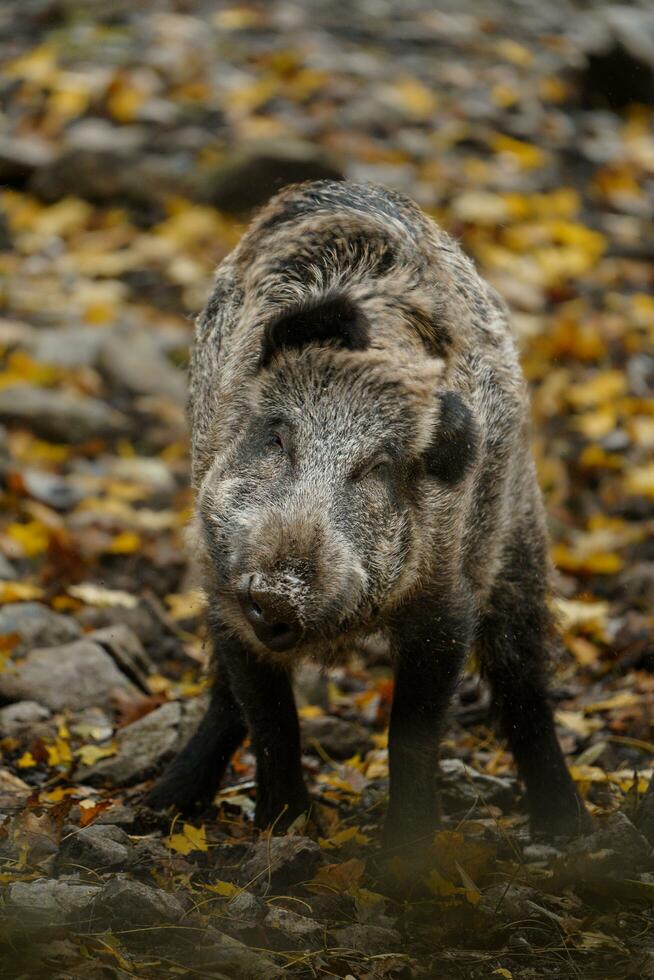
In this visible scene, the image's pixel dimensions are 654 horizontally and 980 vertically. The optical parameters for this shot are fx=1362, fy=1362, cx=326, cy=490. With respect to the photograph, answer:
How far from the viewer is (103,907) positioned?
401cm

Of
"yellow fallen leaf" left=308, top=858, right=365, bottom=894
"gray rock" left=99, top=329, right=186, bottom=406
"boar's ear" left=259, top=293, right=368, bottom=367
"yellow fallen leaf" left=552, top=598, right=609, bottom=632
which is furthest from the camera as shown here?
"gray rock" left=99, top=329, right=186, bottom=406

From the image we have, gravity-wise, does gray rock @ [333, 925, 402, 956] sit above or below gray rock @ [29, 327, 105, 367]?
above

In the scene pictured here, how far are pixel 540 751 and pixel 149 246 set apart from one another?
7.10 m

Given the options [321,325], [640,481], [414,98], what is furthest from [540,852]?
[414,98]

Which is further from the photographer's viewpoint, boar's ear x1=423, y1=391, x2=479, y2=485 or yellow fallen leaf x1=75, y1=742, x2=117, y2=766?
yellow fallen leaf x1=75, y1=742, x2=117, y2=766

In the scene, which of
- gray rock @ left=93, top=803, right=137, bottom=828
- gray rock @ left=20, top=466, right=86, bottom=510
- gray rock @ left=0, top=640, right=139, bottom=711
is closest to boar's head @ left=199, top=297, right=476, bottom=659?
gray rock @ left=93, top=803, right=137, bottom=828

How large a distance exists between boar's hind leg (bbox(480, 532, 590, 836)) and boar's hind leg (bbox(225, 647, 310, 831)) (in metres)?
1.09

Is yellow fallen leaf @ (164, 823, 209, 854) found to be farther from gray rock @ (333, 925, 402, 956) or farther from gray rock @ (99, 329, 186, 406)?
gray rock @ (99, 329, 186, 406)

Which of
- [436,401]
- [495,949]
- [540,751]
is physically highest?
[436,401]

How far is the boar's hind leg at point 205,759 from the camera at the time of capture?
5.84 metres

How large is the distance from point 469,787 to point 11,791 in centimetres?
197

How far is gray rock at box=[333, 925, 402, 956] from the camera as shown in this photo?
4027 mm

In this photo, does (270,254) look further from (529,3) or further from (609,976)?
(529,3)

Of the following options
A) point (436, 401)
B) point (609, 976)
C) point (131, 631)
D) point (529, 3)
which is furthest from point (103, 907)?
point (529, 3)
